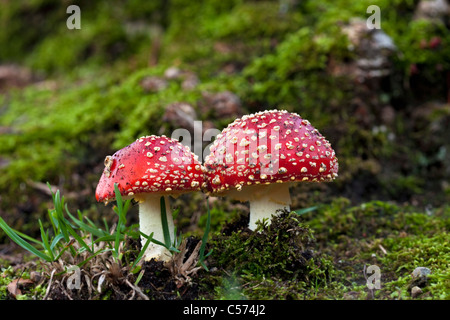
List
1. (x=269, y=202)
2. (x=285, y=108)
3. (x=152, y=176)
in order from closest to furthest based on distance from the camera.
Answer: (x=152, y=176)
(x=269, y=202)
(x=285, y=108)

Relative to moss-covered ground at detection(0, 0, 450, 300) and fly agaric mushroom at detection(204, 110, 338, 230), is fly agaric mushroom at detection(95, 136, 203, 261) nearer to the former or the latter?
fly agaric mushroom at detection(204, 110, 338, 230)

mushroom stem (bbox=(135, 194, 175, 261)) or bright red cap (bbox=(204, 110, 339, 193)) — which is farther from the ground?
bright red cap (bbox=(204, 110, 339, 193))

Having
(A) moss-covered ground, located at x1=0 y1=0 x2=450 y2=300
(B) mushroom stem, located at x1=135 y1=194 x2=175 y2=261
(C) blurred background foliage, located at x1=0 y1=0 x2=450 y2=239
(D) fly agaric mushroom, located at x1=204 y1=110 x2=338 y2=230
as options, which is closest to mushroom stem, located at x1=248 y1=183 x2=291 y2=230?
(D) fly agaric mushroom, located at x1=204 y1=110 x2=338 y2=230

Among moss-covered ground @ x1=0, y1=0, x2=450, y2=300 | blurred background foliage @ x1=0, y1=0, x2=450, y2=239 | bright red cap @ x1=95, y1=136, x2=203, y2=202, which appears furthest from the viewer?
blurred background foliage @ x1=0, y1=0, x2=450, y2=239

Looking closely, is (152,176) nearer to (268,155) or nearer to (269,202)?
(268,155)

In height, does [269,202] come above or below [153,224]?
above

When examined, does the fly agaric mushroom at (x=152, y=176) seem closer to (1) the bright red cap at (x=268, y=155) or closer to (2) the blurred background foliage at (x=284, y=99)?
(1) the bright red cap at (x=268, y=155)

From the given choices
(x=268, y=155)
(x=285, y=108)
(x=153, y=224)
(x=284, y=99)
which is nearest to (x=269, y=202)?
(x=268, y=155)
